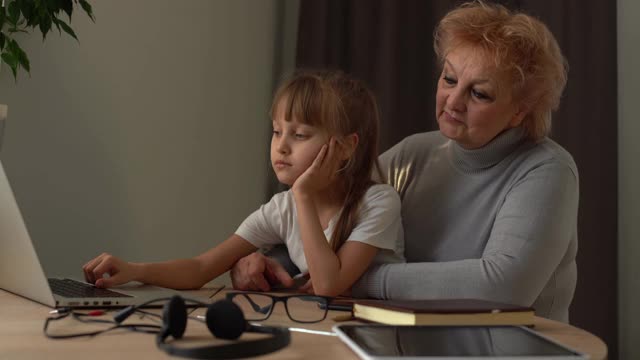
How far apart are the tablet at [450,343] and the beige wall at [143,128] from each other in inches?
79.2

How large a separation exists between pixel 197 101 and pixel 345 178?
1.51 meters

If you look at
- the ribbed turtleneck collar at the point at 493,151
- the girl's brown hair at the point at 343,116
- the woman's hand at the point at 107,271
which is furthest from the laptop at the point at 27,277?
the ribbed turtleneck collar at the point at 493,151

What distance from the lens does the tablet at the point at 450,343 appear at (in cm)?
65

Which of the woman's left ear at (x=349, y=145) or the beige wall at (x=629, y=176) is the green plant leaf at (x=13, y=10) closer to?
the woman's left ear at (x=349, y=145)

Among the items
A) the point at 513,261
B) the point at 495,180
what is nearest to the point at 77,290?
the point at 513,261

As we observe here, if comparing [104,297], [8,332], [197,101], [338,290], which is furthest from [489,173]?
[197,101]

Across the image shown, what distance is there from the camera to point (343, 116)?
5.21ft

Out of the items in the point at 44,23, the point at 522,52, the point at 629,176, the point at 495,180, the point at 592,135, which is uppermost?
the point at 44,23

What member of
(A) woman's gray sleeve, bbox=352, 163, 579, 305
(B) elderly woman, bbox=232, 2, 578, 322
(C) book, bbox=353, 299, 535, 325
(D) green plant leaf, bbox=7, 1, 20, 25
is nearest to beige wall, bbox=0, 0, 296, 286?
(D) green plant leaf, bbox=7, 1, 20, 25

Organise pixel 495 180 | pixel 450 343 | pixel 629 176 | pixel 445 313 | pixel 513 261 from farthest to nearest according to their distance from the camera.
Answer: pixel 629 176
pixel 495 180
pixel 513 261
pixel 445 313
pixel 450 343

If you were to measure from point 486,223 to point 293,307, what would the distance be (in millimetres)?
566

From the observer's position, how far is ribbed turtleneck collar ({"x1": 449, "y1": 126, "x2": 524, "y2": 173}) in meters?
1.57

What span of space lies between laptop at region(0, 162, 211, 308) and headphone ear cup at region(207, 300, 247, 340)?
38cm

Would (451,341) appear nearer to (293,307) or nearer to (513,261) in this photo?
(293,307)
